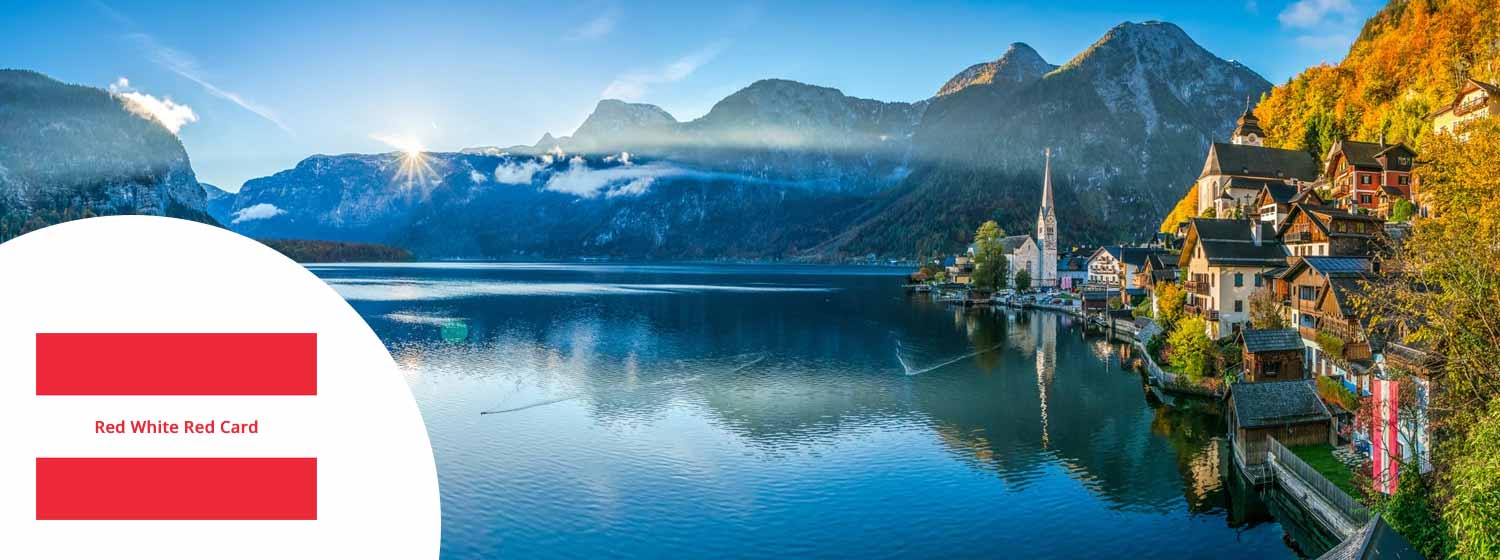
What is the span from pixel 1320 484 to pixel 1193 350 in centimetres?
2348

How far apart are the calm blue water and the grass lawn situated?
3.05 metres

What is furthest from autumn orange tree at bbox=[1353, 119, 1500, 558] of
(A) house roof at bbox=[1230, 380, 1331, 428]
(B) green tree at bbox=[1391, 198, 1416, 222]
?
(B) green tree at bbox=[1391, 198, 1416, 222]

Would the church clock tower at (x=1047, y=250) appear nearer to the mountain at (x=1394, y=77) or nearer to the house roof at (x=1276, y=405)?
the mountain at (x=1394, y=77)

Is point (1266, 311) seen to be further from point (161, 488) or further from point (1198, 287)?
point (161, 488)

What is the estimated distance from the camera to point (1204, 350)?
49688mm

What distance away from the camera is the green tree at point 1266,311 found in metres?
50.0

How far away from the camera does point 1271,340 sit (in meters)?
45.2

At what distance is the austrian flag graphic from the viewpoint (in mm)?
6738

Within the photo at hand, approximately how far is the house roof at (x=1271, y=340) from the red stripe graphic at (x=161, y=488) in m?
50.3

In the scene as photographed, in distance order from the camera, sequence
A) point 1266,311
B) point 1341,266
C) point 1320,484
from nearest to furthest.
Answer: point 1320,484, point 1341,266, point 1266,311

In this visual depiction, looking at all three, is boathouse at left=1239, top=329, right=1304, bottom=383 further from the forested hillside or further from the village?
the forested hillside

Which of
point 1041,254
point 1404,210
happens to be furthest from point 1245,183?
point 1041,254

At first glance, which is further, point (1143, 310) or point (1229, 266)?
point (1143, 310)

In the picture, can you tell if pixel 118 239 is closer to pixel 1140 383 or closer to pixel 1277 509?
pixel 1277 509
